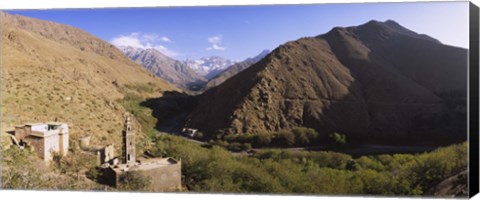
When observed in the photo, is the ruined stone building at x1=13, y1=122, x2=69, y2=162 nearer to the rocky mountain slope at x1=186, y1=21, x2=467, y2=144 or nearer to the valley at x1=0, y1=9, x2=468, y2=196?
the valley at x1=0, y1=9, x2=468, y2=196

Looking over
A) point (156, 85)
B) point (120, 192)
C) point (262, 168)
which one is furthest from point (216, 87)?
point (120, 192)

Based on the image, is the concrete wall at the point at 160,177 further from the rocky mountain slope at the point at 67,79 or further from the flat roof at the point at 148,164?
the rocky mountain slope at the point at 67,79

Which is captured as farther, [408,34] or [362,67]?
[362,67]

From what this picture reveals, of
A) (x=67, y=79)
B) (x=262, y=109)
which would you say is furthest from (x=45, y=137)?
(x=262, y=109)

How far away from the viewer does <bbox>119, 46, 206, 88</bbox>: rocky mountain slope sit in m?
12.9

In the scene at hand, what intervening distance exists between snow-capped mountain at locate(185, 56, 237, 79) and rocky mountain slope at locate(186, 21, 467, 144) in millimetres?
468

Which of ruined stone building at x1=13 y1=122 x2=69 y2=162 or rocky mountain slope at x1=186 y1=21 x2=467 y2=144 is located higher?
rocky mountain slope at x1=186 y1=21 x2=467 y2=144

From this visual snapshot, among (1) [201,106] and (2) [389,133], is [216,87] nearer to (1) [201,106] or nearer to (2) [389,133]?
(1) [201,106]

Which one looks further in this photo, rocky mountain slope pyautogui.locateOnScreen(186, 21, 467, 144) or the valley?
the valley

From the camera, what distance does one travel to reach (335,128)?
11.6 meters

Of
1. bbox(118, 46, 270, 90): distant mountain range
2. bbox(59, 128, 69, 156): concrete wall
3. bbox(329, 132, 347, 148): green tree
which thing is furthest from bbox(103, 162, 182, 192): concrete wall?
bbox(329, 132, 347, 148): green tree

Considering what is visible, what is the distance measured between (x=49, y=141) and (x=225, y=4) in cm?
500

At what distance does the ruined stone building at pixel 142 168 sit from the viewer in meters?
11.8

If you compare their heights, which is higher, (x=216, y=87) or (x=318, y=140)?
(x=216, y=87)
